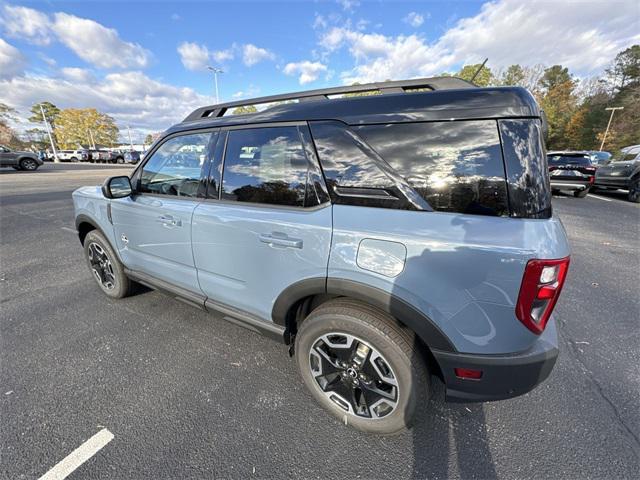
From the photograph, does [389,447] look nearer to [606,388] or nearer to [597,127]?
[606,388]

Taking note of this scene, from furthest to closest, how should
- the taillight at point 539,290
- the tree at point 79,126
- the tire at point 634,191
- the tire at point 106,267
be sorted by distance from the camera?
the tree at point 79,126 → the tire at point 634,191 → the tire at point 106,267 → the taillight at point 539,290

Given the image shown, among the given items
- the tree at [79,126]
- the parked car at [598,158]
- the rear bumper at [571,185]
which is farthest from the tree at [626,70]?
the tree at [79,126]

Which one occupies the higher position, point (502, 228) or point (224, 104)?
point (224, 104)

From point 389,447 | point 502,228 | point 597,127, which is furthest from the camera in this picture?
point 597,127

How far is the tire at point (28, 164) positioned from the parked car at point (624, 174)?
32.4 metres

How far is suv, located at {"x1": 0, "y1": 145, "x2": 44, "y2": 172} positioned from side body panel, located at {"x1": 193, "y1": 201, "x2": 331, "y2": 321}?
2596 centimetres

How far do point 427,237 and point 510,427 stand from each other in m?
1.46

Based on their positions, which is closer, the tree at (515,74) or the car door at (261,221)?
the car door at (261,221)

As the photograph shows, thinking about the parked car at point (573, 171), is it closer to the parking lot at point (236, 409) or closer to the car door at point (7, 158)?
the parking lot at point (236, 409)

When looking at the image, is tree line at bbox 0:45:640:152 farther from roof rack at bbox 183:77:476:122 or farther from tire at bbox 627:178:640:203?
roof rack at bbox 183:77:476:122

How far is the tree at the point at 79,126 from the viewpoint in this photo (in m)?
57.8

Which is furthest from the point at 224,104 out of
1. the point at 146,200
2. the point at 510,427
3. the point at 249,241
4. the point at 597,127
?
the point at 597,127

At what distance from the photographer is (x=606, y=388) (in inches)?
81.4

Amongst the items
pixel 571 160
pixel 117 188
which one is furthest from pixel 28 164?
pixel 571 160
